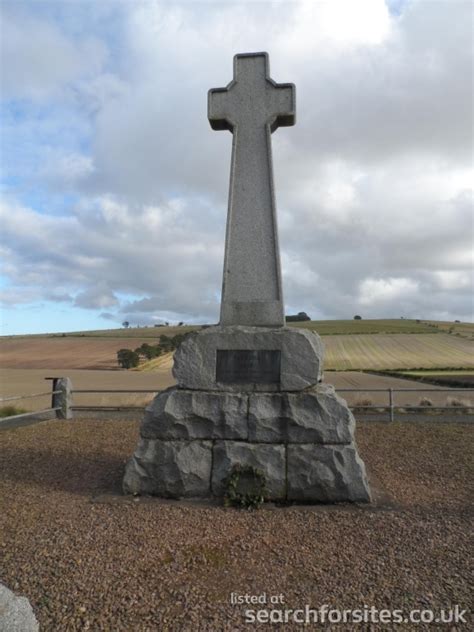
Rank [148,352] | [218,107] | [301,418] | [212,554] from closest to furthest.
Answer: [212,554] → [301,418] → [218,107] → [148,352]

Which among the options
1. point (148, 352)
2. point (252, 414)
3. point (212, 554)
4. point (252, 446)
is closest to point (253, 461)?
point (252, 446)

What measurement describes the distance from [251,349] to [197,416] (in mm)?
993

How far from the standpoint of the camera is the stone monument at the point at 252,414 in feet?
16.7

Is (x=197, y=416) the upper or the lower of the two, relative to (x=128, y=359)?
lower

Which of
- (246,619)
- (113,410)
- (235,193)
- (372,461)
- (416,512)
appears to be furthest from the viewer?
(113,410)

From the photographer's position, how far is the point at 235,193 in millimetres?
6000

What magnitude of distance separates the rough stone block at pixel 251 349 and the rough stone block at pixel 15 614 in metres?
2.83

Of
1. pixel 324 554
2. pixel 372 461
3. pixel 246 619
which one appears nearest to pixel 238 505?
pixel 324 554

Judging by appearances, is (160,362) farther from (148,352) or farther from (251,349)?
(251,349)

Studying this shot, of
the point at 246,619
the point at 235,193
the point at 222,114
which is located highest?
the point at 222,114

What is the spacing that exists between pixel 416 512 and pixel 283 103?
515 cm

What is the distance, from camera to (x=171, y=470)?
5234 millimetres

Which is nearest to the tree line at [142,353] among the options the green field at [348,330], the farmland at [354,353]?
the farmland at [354,353]

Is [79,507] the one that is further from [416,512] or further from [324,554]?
[416,512]
